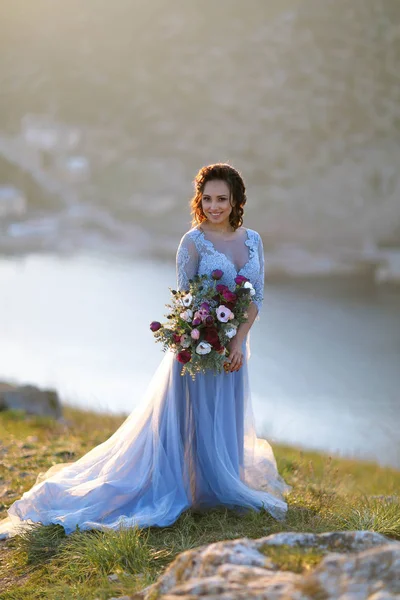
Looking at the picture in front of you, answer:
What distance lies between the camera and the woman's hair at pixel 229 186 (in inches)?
155

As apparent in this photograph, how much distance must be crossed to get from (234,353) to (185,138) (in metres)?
42.2

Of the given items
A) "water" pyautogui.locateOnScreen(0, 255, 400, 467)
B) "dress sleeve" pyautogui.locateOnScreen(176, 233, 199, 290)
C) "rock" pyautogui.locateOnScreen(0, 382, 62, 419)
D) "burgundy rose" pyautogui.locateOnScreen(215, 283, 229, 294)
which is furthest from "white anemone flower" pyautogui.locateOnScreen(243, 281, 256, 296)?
"water" pyautogui.locateOnScreen(0, 255, 400, 467)

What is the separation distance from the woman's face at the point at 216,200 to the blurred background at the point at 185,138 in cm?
3242

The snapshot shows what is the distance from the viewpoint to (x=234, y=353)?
3990mm

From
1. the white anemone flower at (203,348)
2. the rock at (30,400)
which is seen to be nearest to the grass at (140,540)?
the white anemone flower at (203,348)

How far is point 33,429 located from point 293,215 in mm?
38073

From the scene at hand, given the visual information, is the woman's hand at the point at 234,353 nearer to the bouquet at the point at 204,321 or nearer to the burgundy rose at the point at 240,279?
the bouquet at the point at 204,321

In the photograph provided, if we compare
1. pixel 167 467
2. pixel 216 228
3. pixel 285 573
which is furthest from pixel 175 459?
pixel 285 573

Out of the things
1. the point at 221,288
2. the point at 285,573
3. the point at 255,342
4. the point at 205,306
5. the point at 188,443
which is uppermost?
the point at 255,342

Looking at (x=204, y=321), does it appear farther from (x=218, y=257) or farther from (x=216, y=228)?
(x=216, y=228)

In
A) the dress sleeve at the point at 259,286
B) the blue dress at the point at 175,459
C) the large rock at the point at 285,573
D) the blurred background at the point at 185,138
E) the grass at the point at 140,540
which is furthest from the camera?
the blurred background at the point at 185,138

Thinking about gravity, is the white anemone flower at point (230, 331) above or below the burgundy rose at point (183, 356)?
above

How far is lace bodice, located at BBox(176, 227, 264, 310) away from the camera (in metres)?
3.98

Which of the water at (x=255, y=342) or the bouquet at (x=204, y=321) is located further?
the water at (x=255, y=342)
